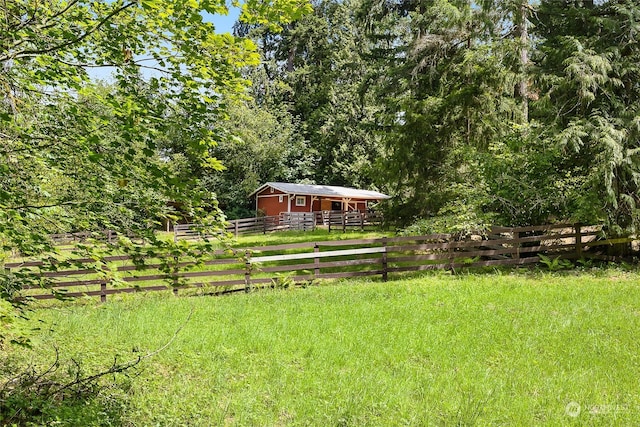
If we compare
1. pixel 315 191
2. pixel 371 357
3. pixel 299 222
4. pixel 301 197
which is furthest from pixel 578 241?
pixel 301 197

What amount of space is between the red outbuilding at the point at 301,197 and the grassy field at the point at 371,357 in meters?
24.1

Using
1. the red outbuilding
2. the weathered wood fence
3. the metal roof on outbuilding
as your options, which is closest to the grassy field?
the weathered wood fence

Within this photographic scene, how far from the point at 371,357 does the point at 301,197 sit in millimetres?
29348

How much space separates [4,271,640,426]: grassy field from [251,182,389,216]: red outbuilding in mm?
24087

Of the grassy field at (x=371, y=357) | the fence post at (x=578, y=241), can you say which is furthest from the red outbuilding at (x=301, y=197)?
the grassy field at (x=371, y=357)

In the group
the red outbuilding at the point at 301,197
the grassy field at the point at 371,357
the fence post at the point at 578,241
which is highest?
the red outbuilding at the point at 301,197

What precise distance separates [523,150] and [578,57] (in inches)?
112

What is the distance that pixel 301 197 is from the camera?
34594 millimetres

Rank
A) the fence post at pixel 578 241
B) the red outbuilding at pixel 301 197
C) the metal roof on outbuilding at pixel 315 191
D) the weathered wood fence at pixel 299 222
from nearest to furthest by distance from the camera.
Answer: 1. the fence post at pixel 578 241
2. the weathered wood fence at pixel 299 222
3. the metal roof on outbuilding at pixel 315 191
4. the red outbuilding at pixel 301 197

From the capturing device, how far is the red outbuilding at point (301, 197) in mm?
33062

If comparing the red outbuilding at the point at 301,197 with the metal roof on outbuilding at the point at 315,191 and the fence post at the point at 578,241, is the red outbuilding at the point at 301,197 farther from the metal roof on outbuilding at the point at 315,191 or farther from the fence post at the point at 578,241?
the fence post at the point at 578,241

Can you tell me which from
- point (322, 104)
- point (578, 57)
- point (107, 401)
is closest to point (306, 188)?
point (322, 104)

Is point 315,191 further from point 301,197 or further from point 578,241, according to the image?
point 578,241

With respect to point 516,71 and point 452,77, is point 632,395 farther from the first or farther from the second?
point 452,77
